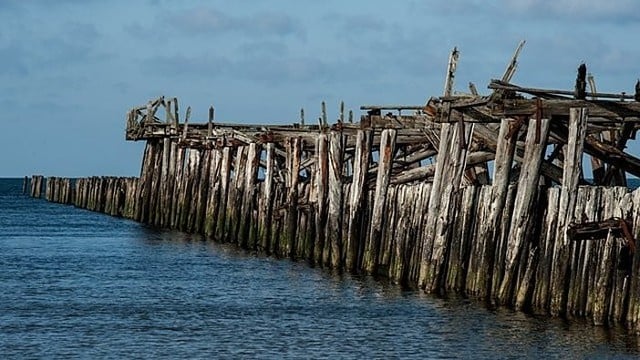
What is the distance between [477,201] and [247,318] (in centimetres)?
407

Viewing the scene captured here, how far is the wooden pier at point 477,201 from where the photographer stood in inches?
768

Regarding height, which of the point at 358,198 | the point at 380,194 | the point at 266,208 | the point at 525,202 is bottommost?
the point at 266,208

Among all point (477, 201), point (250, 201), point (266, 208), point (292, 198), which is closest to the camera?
point (477, 201)

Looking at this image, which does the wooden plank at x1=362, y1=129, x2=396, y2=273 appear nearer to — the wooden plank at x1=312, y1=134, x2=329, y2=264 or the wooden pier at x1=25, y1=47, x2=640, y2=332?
the wooden pier at x1=25, y1=47, x2=640, y2=332

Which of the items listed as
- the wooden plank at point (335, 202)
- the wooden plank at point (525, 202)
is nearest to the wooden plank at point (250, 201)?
the wooden plank at point (335, 202)

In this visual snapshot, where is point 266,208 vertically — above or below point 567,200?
below

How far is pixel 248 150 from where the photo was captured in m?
38.4

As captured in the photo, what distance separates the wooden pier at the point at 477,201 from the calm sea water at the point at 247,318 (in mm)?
461

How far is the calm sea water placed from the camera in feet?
62.5

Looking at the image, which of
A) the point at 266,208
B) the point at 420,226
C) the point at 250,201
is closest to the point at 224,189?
the point at 250,201

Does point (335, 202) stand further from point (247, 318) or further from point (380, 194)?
point (247, 318)

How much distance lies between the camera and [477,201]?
888 inches

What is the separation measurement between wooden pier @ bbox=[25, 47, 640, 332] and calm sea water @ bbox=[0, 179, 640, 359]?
0.46m

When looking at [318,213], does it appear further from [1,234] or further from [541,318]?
[1,234]
